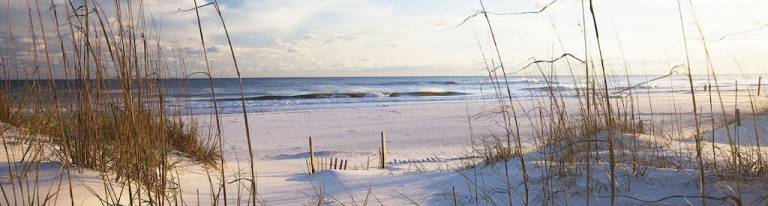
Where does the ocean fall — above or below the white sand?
above

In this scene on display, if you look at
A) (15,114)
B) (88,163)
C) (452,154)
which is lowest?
(452,154)

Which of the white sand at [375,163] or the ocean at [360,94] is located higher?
the ocean at [360,94]

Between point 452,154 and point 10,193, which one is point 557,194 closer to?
point 10,193

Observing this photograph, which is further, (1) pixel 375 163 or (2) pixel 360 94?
(2) pixel 360 94

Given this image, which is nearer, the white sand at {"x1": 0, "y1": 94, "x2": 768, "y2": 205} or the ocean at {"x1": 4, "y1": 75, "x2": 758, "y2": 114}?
the white sand at {"x1": 0, "y1": 94, "x2": 768, "y2": 205}

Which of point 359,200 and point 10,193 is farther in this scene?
point 359,200

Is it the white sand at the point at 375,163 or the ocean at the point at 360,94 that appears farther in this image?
the ocean at the point at 360,94

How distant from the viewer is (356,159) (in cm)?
731

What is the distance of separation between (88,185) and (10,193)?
0.29 metres

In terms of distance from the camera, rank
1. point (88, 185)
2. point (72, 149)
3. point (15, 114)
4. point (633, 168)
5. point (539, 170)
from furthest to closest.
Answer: point (15, 114) < point (539, 170) < point (72, 149) < point (633, 168) < point (88, 185)

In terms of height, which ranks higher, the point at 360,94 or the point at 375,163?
the point at 360,94

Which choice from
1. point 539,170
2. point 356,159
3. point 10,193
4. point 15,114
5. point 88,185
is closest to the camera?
point 10,193

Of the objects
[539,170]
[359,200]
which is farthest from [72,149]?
[539,170]

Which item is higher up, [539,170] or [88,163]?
[88,163]
